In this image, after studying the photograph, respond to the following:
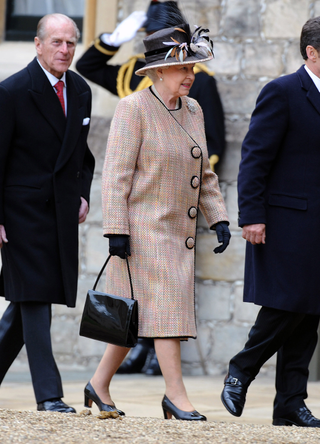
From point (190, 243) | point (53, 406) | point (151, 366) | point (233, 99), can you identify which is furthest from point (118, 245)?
point (233, 99)

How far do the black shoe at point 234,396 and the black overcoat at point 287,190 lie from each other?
369 millimetres

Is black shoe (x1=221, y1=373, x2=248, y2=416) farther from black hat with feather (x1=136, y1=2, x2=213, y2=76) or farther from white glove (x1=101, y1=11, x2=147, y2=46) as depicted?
white glove (x1=101, y1=11, x2=147, y2=46)

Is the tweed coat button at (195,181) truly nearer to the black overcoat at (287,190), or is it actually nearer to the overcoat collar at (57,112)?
the black overcoat at (287,190)

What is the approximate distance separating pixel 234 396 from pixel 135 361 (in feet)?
7.41

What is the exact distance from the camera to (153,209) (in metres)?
3.85

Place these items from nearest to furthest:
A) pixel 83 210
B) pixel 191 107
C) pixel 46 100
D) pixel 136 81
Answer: pixel 191 107 < pixel 46 100 < pixel 83 210 < pixel 136 81

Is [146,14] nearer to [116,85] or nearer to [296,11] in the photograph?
[116,85]

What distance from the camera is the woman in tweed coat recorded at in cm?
379

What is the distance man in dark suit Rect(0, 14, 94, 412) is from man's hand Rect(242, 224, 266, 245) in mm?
855

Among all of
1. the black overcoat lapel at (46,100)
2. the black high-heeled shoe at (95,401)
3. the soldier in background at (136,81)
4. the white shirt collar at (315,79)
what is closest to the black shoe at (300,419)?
the black high-heeled shoe at (95,401)

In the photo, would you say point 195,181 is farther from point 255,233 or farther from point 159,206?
point 255,233

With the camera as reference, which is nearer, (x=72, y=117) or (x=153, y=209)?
(x=153, y=209)

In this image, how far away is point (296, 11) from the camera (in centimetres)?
599

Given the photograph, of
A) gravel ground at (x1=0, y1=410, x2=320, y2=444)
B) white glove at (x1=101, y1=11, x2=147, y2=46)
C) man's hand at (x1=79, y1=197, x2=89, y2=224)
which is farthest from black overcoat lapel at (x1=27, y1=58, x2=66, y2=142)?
white glove at (x1=101, y1=11, x2=147, y2=46)
